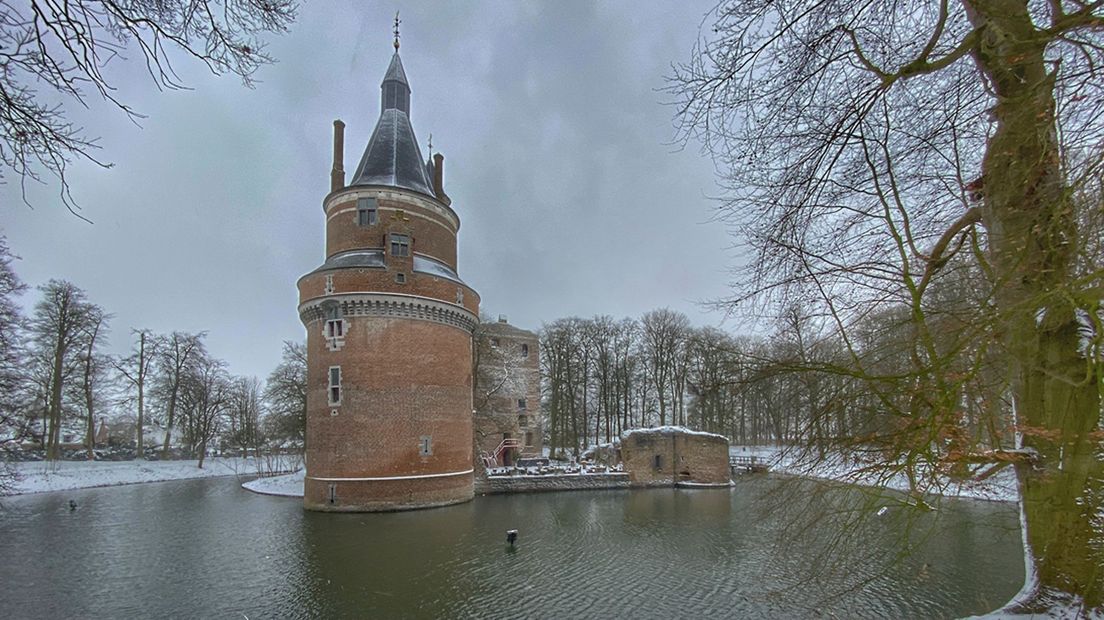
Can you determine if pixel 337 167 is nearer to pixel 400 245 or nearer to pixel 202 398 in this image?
pixel 400 245

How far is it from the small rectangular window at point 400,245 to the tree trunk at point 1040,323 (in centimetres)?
1846

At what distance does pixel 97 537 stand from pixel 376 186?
1355cm

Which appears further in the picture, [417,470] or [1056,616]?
[417,470]

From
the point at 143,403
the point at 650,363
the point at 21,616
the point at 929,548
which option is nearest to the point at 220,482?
the point at 143,403

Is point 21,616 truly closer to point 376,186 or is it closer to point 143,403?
point 376,186

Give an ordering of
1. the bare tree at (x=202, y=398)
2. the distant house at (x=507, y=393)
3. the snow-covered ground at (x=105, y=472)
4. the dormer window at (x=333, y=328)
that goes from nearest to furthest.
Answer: the dormer window at (x=333, y=328) → the snow-covered ground at (x=105, y=472) → the distant house at (x=507, y=393) → the bare tree at (x=202, y=398)

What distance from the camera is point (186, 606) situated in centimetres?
985

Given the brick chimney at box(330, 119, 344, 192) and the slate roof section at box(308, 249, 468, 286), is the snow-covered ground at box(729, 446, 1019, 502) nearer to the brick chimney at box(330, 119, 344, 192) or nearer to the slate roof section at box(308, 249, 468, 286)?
the slate roof section at box(308, 249, 468, 286)

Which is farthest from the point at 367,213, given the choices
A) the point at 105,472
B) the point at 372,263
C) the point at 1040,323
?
the point at 105,472

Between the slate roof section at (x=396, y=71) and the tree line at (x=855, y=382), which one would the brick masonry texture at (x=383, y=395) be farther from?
the tree line at (x=855, y=382)

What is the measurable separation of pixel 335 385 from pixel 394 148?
9769mm

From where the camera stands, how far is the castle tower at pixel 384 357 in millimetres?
19203

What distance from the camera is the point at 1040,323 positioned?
341 cm

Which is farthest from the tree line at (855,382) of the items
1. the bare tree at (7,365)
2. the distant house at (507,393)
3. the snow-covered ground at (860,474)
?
the distant house at (507,393)
